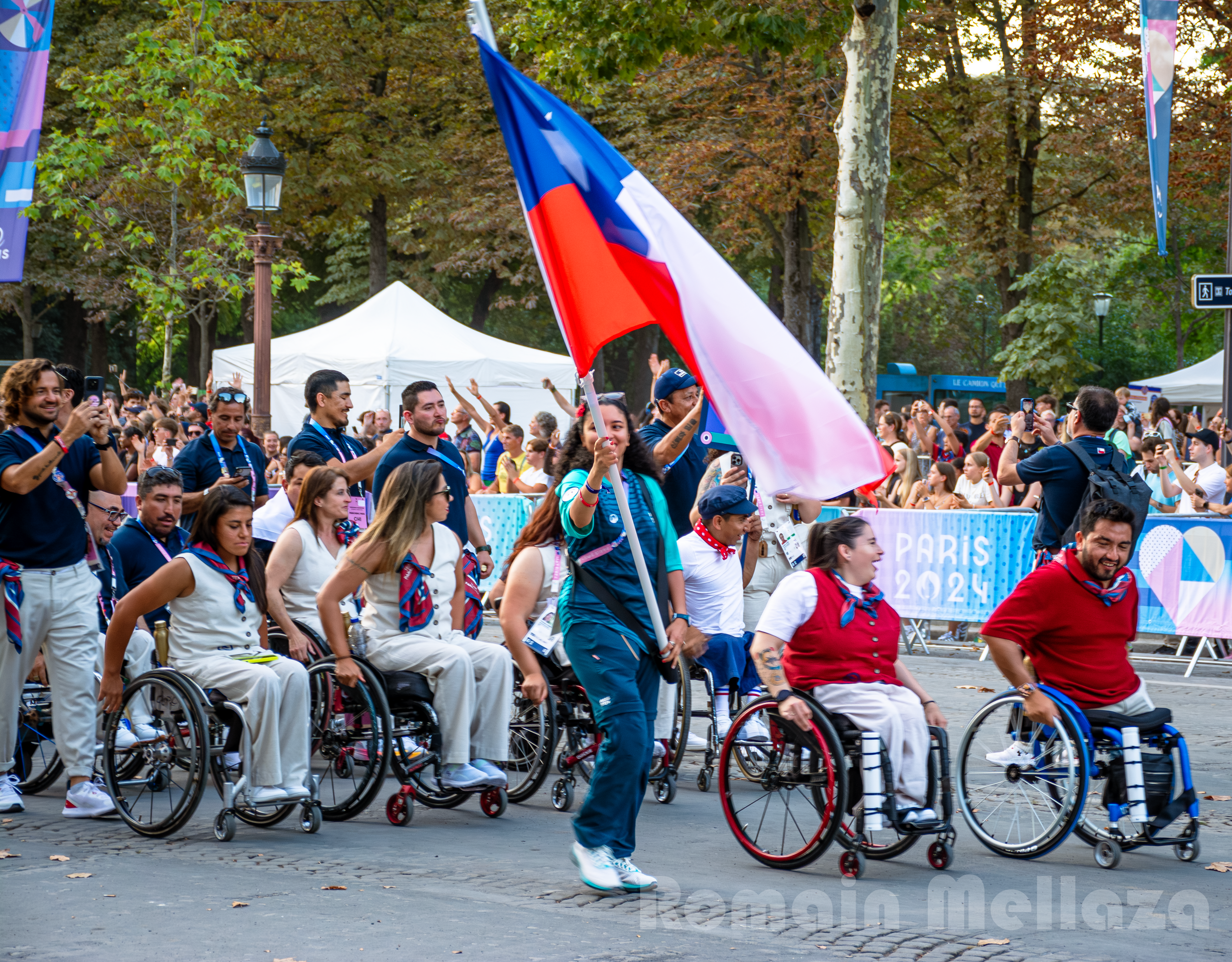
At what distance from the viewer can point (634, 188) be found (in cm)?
553

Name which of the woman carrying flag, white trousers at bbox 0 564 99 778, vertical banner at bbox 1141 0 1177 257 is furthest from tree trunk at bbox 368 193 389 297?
the woman carrying flag

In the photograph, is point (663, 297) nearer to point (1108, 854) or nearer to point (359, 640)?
point (359, 640)

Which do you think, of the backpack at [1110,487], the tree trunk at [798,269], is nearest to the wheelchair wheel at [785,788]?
the backpack at [1110,487]

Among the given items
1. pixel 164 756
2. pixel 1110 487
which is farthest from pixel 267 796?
pixel 1110 487

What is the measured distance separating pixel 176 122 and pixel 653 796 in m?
19.0

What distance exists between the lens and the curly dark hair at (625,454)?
19.1 ft

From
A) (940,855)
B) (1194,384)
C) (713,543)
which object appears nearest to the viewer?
(940,855)

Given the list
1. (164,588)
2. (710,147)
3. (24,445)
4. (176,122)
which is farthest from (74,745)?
(710,147)

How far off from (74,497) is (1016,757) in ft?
14.3

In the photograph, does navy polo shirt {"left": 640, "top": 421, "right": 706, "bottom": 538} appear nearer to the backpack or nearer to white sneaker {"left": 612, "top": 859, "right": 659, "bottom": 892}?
the backpack

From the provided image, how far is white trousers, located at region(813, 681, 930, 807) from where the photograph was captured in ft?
18.9

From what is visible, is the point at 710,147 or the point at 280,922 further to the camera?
the point at 710,147

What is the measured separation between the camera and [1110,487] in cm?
802

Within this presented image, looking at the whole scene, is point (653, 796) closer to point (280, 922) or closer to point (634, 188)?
point (280, 922)
